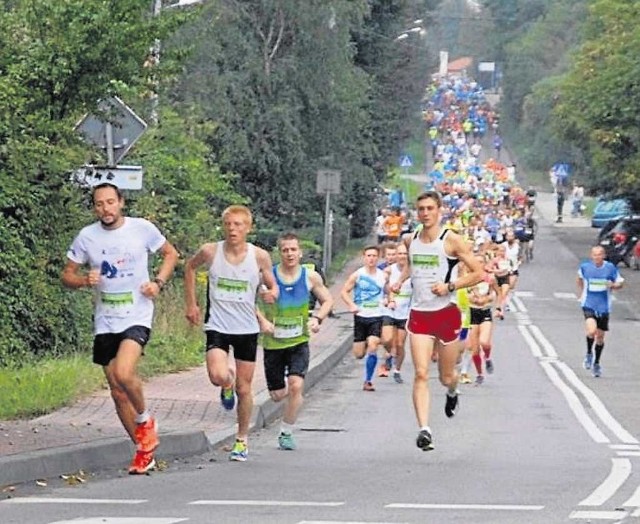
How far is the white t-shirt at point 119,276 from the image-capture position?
11.3 metres

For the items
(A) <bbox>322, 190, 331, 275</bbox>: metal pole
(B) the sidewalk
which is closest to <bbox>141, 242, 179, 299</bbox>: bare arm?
(B) the sidewalk

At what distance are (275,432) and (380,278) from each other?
17.9 feet

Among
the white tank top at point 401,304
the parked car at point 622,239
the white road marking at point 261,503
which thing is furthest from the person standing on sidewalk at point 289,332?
the parked car at point 622,239

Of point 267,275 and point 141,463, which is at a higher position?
point 267,275

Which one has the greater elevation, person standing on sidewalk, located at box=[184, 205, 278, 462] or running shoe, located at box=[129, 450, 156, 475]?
person standing on sidewalk, located at box=[184, 205, 278, 462]

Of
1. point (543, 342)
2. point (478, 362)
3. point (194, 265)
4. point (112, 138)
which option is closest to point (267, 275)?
point (194, 265)

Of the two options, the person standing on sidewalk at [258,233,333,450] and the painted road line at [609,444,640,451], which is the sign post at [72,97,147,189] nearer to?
the person standing on sidewalk at [258,233,333,450]

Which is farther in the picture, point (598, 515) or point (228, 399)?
point (228, 399)

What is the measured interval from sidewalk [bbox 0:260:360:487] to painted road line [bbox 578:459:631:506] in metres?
3.21

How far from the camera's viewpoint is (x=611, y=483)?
11344 mm

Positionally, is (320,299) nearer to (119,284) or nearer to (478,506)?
(119,284)

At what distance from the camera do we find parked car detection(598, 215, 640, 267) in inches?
2159

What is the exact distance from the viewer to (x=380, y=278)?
821 inches

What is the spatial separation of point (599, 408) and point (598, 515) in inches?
360
